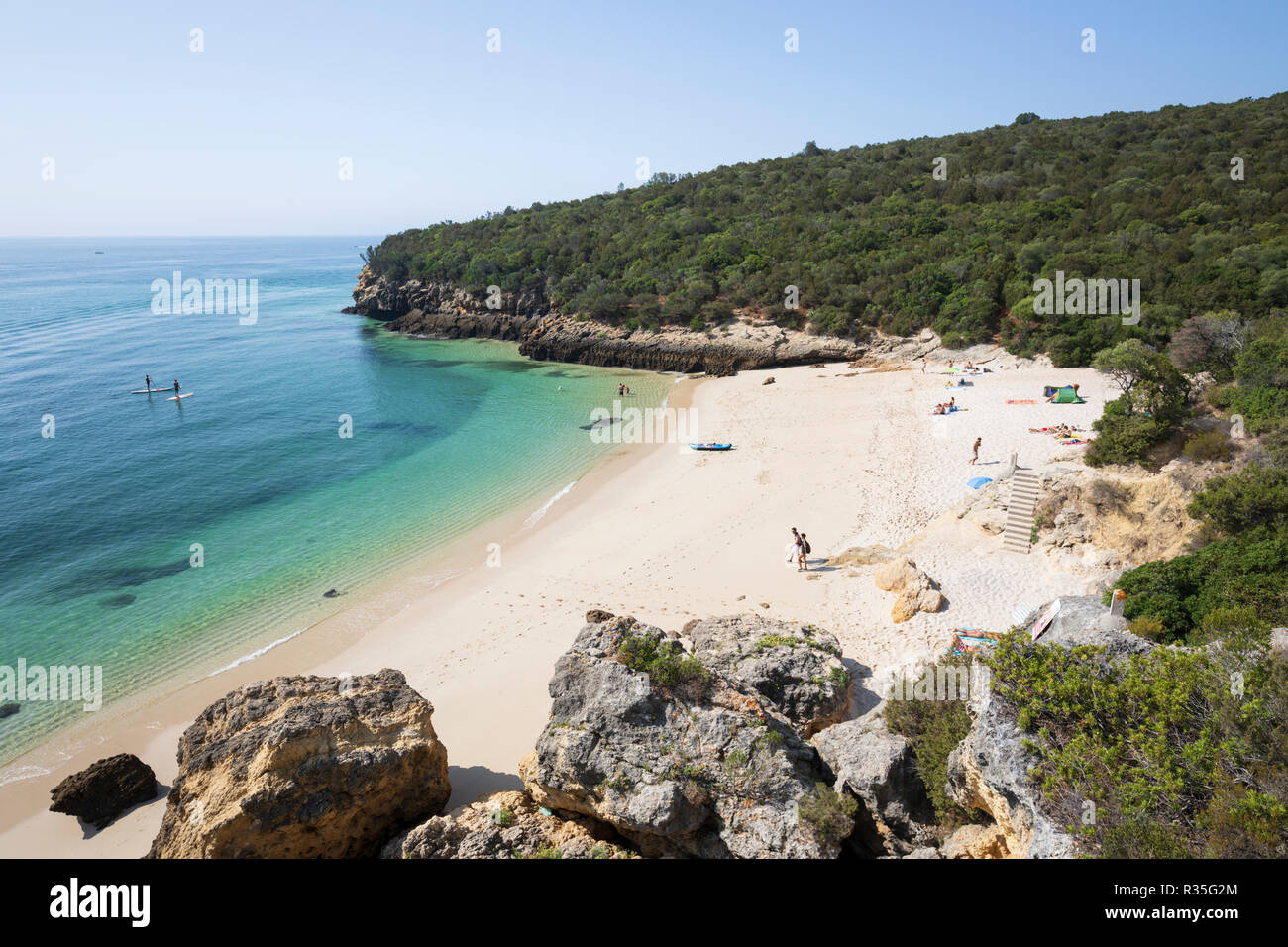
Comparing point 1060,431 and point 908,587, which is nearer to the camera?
point 908,587

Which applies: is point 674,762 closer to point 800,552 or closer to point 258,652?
point 800,552

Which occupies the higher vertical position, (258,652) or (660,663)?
(660,663)

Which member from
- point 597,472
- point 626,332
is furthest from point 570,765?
point 626,332

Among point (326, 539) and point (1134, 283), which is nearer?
point (326, 539)

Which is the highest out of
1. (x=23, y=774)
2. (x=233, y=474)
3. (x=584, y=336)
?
(x=584, y=336)

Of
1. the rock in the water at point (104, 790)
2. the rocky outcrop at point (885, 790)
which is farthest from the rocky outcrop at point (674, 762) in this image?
the rock in the water at point (104, 790)

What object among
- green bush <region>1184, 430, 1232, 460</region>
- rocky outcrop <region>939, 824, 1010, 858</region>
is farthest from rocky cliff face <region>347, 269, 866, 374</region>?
rocky outcrop <region>939, 824, 1010, 858</region>

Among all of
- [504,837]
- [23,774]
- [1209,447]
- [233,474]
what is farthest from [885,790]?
[233,474]
